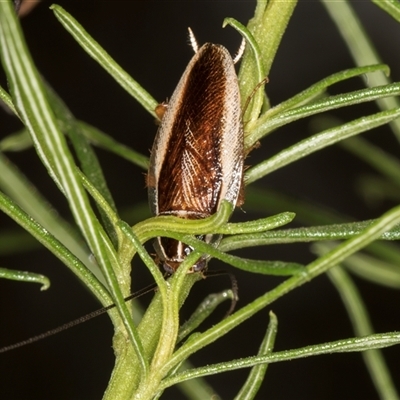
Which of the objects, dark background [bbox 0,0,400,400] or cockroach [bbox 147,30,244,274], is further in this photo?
dark background [bbox 0,0,400,400]

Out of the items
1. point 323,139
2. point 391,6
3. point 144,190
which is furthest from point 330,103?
point 144,190

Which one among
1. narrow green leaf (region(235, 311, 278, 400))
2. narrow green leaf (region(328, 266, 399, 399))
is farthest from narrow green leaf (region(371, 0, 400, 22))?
narrow green leaf (region(328, 266, 399, 399))

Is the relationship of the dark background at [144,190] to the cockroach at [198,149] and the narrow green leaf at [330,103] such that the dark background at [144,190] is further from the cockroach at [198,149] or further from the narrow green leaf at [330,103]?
the narrow green leaf at [330,103]

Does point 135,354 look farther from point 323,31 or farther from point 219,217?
point 323,31

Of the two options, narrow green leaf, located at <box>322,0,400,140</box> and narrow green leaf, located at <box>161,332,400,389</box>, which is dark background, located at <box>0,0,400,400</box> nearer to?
narrow green leaf, located at <box>322,0,400,140</box>

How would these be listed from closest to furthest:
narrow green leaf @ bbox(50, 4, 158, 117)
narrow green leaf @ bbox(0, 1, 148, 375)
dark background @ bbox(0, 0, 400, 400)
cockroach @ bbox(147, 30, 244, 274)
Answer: narrow green leaf @ bbox(0, 1, 148, 375)
narrow green leaf @ bbox(50, 4, 158, 117)
cockroach @ bbox(147, 30, 244, 274)
dark background @ bbox(0, 0, 400, 400)

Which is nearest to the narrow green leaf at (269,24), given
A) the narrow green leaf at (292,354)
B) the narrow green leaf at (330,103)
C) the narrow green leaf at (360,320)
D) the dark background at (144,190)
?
the narrow green leaf at (330,103)

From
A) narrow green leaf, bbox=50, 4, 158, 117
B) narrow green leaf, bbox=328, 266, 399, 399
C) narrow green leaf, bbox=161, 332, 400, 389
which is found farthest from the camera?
narrow green leaf, bbox=328, 266, 399, 399

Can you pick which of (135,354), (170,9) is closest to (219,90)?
(135,354)

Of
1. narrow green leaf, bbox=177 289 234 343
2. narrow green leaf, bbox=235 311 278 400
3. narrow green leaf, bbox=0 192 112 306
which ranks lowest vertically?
narrow green leaf, bbox=235 311 278 400
